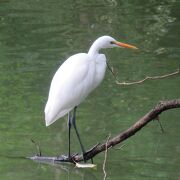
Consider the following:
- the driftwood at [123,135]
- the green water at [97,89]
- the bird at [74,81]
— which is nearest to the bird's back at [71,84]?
the bird at [74,81]

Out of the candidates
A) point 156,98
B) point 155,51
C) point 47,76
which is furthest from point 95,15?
point 156,98

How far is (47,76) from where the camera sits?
963cm

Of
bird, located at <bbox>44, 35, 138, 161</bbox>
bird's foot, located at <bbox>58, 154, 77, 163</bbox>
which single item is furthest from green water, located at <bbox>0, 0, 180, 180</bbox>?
bird, located at <bbox>44, 35, 138, 161</bbox>

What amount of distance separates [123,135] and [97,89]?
311cm

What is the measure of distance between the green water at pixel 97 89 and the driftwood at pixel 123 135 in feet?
0.27

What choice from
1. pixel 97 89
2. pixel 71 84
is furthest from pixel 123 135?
pixel 97 89

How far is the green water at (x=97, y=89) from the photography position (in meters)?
6.67

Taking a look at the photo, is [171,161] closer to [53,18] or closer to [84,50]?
[84,50]

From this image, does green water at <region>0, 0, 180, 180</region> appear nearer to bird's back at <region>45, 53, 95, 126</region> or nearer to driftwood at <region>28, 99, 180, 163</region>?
driftwood at <region>28, 99, 180, 163</region>

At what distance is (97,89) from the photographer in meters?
9.00

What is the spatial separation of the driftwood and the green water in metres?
0.08

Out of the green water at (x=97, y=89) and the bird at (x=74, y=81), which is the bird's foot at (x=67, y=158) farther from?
the bird at (x=74, y=81)

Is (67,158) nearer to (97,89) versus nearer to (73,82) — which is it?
(73,82)

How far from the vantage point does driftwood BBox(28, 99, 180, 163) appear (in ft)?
18.3
